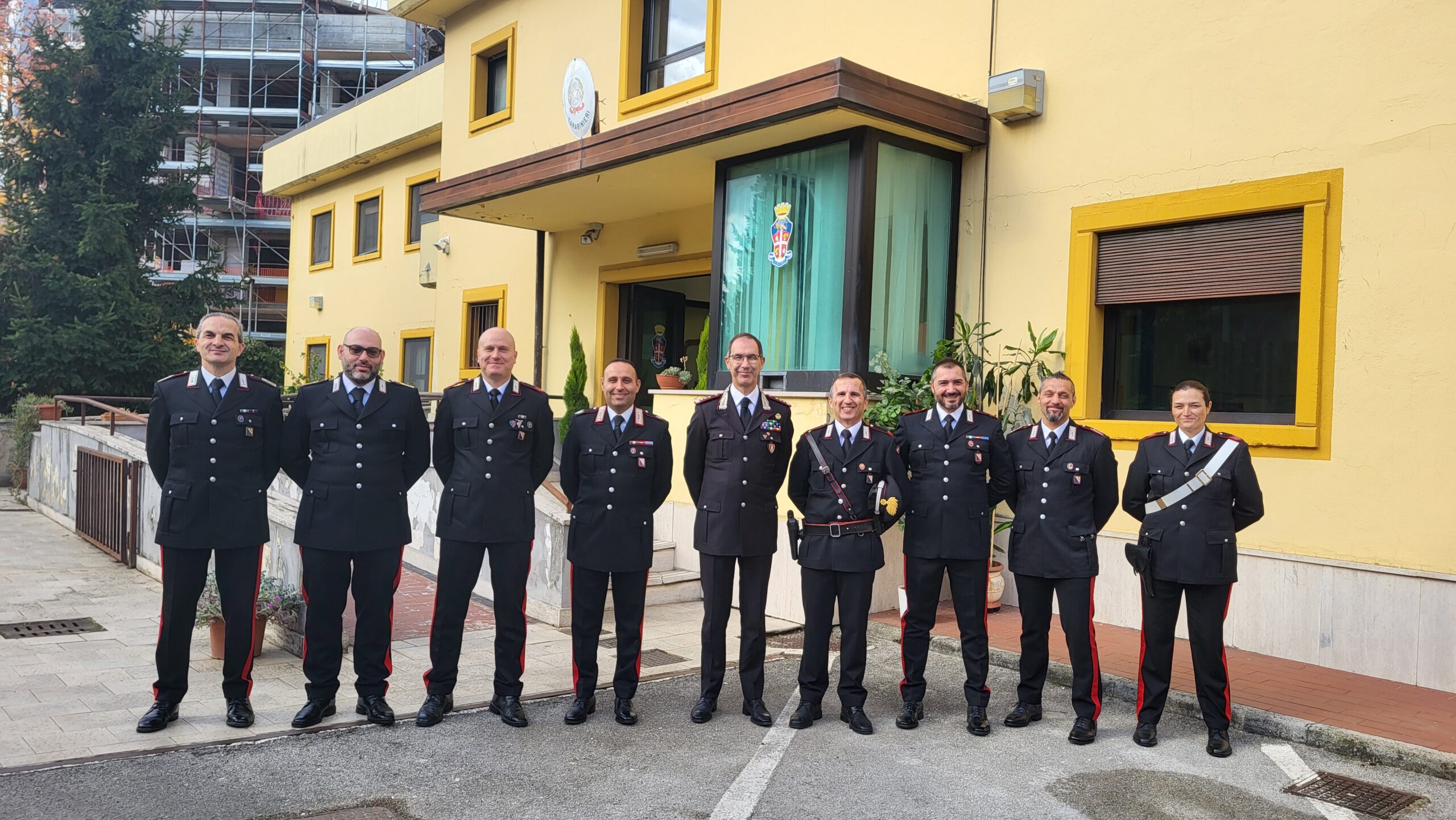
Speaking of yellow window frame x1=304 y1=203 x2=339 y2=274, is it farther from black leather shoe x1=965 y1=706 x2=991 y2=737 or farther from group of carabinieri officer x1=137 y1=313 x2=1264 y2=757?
black leather shoe x1=965 y1=706 x2=991 y2=737

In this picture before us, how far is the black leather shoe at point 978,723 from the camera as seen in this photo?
5.41 m

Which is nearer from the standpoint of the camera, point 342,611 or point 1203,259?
point 342,611

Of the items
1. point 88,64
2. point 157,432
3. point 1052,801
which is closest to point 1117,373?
point 1052,801

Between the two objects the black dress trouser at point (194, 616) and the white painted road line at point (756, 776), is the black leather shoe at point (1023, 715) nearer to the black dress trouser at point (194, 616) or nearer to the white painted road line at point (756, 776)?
the white painted road line at point (756, 776)

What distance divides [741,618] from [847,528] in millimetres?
757

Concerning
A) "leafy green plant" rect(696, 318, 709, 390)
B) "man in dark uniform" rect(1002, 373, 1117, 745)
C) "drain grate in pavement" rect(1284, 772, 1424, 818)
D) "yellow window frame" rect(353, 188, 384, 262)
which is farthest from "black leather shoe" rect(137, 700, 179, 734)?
"yellow window frame" rect(353, 188, 384, 262)

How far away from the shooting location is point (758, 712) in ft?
18.2

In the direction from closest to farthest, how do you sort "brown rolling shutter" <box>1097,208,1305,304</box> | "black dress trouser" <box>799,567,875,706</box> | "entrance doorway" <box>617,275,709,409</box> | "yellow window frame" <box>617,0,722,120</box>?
"black dress trouser" <box>799,567,875,706</box>, "brown rolling shutter" <box>1097,208,1305,304</box>, "yellow window frame" <box>617,0,722,120</box>, "entrance doorway" <box>617,275,709,409</box>

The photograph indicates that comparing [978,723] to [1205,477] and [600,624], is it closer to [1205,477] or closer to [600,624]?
[1205,477]

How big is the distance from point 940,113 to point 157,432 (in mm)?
5949

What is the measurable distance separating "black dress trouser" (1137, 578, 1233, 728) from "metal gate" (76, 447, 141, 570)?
901 cm

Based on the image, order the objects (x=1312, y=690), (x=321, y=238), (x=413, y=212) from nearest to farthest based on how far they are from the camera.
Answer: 1. (x=1312, y=690)
2. (x=413, y=212)
3. (x=321, y=238)

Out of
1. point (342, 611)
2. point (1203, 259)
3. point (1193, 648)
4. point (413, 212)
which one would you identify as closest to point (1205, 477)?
point (1193, 648)

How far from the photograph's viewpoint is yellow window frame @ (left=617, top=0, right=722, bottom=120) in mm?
11078
